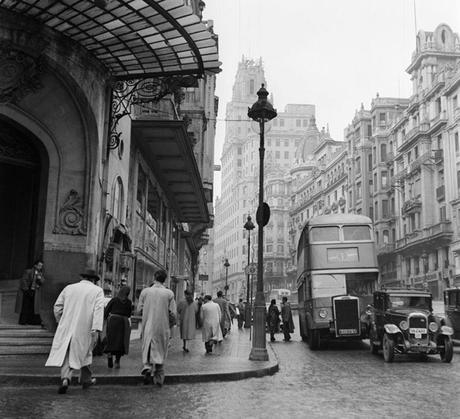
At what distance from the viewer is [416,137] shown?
57531mm

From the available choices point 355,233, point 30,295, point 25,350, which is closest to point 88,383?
point 25,350

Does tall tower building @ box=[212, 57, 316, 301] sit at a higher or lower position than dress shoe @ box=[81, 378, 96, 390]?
higher

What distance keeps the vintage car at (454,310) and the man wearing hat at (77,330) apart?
1519 centimetres

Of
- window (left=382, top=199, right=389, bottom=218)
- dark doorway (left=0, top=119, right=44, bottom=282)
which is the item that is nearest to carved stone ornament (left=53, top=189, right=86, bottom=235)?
dark doorway (left=0, top=119, right=44, bottom=282)

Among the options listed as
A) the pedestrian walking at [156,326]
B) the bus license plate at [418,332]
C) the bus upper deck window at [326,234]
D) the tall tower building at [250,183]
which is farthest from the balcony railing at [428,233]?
the tall tower building at [250,183]

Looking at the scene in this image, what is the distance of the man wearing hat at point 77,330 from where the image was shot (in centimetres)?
820

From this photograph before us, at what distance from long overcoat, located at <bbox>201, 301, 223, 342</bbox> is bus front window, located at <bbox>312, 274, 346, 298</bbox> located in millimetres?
4121

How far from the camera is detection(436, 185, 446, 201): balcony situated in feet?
174

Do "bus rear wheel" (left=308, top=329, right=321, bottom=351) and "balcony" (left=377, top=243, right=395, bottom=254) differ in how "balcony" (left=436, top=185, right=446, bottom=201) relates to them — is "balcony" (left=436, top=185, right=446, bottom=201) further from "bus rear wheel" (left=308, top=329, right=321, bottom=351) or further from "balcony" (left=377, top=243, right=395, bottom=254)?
"bus rear wheel" (left=308, top=329, right=321, bottom=351)

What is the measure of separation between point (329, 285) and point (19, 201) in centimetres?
1009

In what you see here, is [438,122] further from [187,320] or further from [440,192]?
[187,320]

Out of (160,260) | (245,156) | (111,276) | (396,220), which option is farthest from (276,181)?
(111,276)

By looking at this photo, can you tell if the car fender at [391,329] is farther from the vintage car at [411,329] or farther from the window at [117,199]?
the window at [117,199]

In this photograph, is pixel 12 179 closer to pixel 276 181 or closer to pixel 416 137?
pixel 416 137
